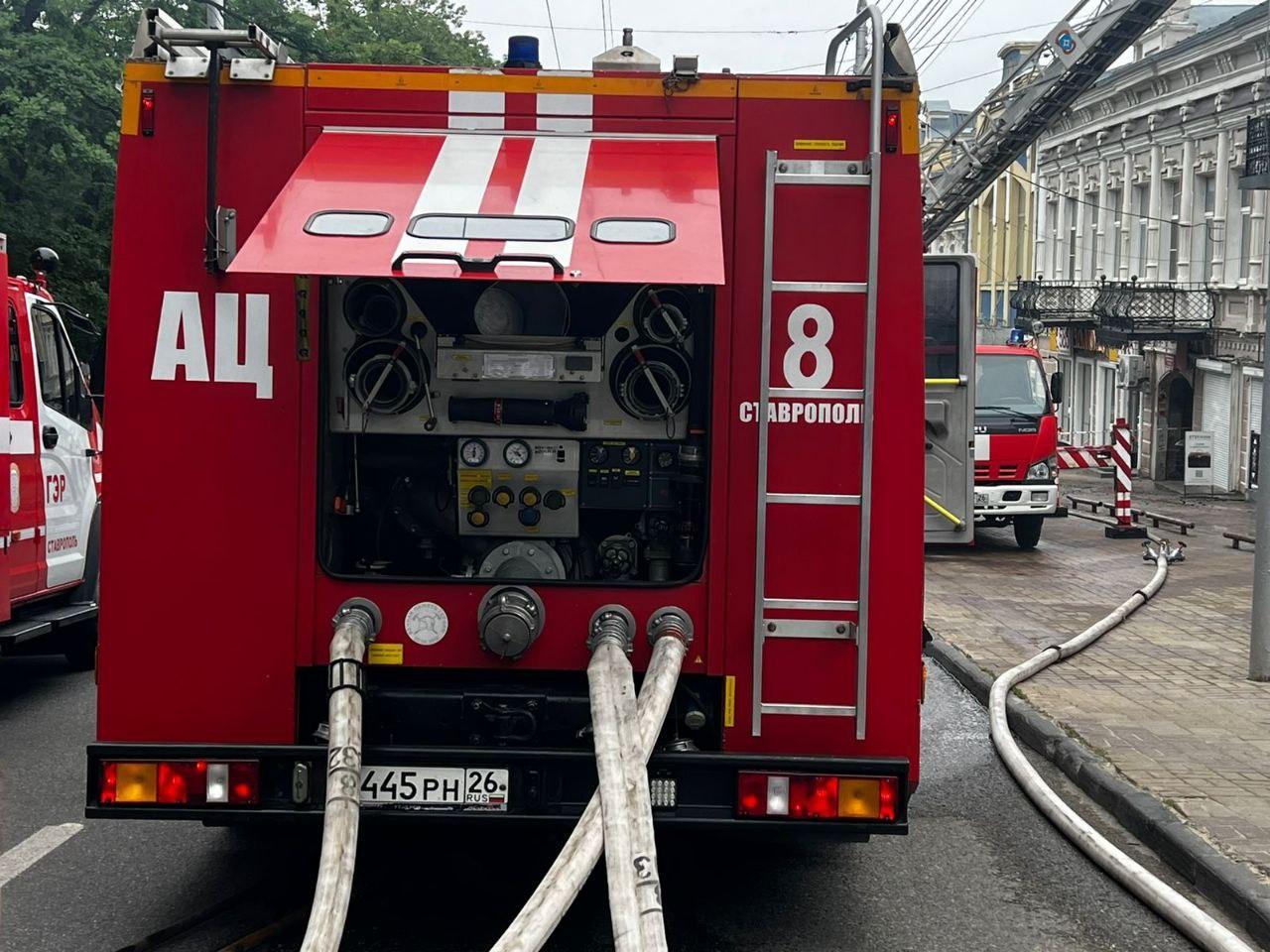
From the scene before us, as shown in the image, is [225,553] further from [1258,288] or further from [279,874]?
[1258,288]

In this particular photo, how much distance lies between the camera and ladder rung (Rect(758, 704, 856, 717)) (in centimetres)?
538

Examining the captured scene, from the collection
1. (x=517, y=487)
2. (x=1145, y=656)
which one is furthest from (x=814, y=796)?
(x=1145, y=656)

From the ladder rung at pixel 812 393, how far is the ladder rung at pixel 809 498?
312 millimetres

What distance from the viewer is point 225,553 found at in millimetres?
5438

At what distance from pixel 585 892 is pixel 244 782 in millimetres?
1551

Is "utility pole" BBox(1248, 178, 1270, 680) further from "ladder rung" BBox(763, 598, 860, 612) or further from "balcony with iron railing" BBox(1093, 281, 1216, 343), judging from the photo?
"balcony with iron railing" BBox(1093, 281, 1216, 343)

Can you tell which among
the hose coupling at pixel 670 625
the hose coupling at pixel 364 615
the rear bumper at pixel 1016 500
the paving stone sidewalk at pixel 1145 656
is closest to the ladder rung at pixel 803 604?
the hose coupling at pixel 670 625

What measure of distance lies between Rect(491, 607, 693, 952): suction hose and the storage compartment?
0.66ft

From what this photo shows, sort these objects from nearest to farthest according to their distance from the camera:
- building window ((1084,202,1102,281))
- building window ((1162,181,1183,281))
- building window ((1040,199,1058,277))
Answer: building window ((1162,181,1183,281)), building window ((1084,202,1102,281)), building window ((1040,199,1058,277))

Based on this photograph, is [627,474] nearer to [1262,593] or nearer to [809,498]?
[809,498]

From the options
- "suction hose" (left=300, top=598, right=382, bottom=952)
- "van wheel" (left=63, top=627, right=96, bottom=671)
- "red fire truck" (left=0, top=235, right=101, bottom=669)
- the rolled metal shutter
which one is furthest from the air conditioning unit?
"suction hose" (left=300, top=598, right=382, bottom=952)

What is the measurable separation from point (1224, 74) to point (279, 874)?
32.6 metres

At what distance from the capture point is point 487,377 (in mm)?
5625

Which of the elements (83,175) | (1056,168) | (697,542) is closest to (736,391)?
(697,542)
